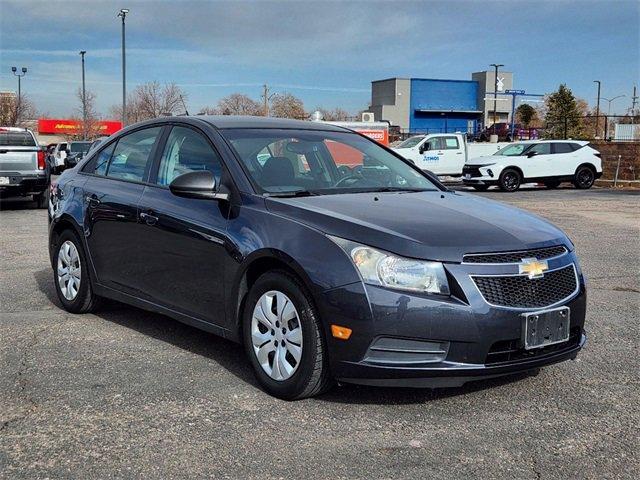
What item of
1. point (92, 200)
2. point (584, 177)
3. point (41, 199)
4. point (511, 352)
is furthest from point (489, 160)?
point (511, 352)

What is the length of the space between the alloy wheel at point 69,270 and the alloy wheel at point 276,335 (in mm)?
2337

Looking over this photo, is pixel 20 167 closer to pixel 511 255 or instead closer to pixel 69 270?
pixel 69 270

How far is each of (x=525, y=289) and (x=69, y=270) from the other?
12.7ft

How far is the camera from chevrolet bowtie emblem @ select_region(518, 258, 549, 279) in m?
3.74

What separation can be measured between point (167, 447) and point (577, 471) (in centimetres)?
185

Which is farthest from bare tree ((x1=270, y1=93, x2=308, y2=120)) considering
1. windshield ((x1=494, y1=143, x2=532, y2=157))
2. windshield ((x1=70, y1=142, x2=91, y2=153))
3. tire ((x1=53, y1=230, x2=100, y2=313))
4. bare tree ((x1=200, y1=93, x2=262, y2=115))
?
tire ((x1=53, y1=230, x2=100, y2=313))

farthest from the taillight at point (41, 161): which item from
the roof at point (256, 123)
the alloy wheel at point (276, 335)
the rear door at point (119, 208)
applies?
the alloy wheel at point (276, 335)

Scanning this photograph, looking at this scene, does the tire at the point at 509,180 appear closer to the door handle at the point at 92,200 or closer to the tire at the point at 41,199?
the tire at the point at 41,199

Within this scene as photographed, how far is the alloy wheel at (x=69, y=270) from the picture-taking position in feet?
19.3

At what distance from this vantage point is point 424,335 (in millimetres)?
3572

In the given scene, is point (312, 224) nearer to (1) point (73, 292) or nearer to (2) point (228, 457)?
(2) point (228, 457)

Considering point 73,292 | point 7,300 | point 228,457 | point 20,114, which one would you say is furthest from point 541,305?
point 20,114

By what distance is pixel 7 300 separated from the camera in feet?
21.5

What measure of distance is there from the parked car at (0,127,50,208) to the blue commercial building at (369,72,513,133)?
235 ft
